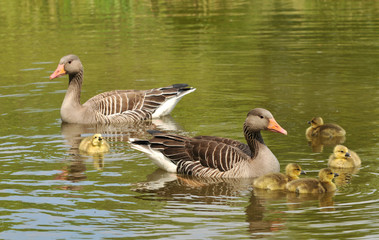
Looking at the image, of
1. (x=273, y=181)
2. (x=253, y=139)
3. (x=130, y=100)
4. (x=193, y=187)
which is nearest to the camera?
(x=273, y=181)

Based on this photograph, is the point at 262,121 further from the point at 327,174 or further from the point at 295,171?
the point at 327,174

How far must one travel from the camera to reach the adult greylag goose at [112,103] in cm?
1728

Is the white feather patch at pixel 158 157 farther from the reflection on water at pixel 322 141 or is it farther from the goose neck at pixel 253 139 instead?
the reflection on water at pixel 322 141

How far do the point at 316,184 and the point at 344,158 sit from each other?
157cm

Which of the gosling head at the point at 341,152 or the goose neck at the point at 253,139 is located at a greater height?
the goose neck at the point at 253,139

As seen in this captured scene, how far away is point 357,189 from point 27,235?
509 centimetres

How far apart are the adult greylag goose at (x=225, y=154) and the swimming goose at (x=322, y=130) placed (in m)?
2.60

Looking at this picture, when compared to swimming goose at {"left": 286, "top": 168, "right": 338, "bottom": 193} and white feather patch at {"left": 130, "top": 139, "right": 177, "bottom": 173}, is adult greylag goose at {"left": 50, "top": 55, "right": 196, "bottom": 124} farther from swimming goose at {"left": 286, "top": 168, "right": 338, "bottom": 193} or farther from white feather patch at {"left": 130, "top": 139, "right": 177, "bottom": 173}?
swimming goose at {"left": 286, "top": 168, "right": 338, "bottom": 193}

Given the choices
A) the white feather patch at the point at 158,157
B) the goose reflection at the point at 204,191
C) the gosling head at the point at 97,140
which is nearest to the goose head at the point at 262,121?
the goose reflection at the point at 204,191

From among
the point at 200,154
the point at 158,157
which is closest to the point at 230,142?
the point at 200,154

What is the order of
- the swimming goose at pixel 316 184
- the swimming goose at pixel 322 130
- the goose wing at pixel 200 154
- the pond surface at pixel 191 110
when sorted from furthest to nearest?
the swimming goose at pixel 322 130, the goose wing at pixel 200 154, the swimming goose at pixel 316 184, the pond surface at pixel 191 110

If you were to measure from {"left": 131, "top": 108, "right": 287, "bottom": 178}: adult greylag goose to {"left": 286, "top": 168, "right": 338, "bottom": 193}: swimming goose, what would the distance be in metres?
0.98

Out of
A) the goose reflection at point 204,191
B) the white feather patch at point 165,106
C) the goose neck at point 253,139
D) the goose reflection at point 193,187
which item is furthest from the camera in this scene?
the white feather patch at point 165,106

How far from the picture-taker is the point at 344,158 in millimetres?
12812
